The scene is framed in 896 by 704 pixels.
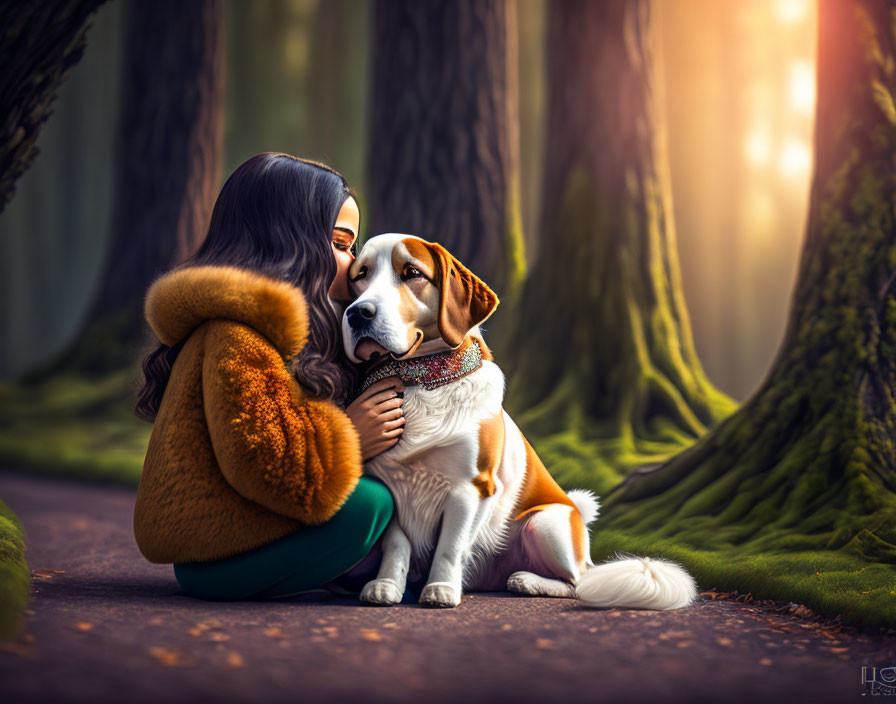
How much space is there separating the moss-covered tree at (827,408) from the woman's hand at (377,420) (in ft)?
5.21

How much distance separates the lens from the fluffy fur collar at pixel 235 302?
2.93 metres

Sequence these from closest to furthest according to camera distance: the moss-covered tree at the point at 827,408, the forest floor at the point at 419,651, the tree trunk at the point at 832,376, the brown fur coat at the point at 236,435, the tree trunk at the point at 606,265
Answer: the forest floor at the point at 419,651
the brown fur coat at the point at 236,435
the moss-covered tree at the point at 827,408
the tree trunk at the point at 832,376
the tree trunk at the point at 606,265

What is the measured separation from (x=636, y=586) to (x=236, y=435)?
1516 mm

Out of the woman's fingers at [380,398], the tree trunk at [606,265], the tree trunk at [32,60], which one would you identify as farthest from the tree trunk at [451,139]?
the woman's fingers at [380,398]

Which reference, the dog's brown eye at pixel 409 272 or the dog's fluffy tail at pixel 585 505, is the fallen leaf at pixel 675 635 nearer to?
the dog's fluffy tail at pixel 585 505

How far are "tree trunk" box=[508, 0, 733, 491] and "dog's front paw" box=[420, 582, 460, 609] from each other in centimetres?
273

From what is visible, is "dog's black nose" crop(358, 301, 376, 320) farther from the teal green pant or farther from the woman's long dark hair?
the teal green pant

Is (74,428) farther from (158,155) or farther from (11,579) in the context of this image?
(11,579)

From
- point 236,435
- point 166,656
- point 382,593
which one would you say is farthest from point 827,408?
point 166,656

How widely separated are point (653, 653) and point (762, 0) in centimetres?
1076

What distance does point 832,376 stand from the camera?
3951 millimetres

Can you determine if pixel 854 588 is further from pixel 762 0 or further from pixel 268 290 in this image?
pixel 762 0

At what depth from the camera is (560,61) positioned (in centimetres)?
632

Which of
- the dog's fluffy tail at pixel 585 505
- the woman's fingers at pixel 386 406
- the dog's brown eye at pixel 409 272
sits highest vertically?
the dog's brown eye at pixel 409 272
